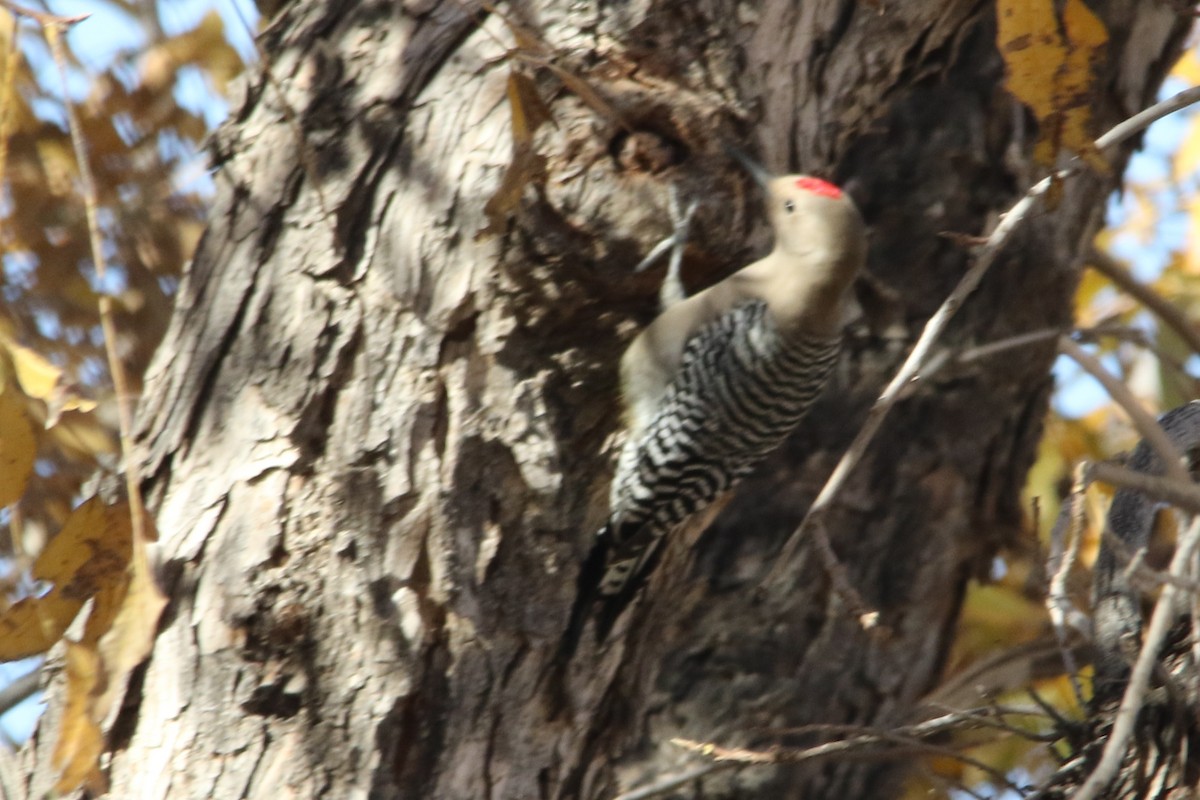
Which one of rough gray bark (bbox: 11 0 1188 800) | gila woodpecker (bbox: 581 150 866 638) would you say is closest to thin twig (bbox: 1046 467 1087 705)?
rough gray bark (bbox: 11 0 1188 800)

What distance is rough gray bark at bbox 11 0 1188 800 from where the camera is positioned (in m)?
2.71

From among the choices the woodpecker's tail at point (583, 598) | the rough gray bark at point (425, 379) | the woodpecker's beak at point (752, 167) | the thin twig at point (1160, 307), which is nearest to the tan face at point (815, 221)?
the rough gray bark at point (425, 379)

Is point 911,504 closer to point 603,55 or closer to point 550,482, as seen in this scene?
point 550,482

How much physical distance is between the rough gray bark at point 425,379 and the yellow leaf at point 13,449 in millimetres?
535

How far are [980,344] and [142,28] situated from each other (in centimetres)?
279

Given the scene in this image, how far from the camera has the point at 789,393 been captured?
12.6 ft

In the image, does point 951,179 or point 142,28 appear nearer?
point 142,28

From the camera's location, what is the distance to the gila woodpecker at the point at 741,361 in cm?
347

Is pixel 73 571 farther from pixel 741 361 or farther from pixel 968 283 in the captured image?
pixel 741 361

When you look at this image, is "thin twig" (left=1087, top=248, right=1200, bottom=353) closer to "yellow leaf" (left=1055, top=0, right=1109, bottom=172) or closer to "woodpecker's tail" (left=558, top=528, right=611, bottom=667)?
"yellow leaf" (left=1055, top=0, right=1109, bottom=172)

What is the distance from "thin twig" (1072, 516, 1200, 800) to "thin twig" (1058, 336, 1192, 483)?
10 cm

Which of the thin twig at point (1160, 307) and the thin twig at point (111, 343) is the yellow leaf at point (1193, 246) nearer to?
the thin twig at point (1160, 307)

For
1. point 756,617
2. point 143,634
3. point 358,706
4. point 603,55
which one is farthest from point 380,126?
point 756,617

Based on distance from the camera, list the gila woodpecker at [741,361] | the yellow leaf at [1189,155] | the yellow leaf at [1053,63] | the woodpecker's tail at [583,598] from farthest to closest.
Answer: the yellow leaf at [1189,155] < the gila woodpecker at [741,361] < the woodpecker's tail at [583,598] < the yellow leaf at [1053,63]
